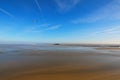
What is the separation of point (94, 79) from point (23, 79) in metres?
3.15

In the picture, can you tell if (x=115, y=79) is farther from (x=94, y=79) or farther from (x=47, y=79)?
(x=47, y=79)

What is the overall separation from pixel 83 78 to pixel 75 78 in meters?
0.37

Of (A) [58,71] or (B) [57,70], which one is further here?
(B) [57,70]

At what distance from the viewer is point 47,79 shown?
213 inches

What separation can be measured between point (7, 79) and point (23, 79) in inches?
27.0

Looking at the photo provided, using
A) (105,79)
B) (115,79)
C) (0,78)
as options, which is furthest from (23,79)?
(115,79)

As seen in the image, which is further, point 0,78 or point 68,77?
point 68,77

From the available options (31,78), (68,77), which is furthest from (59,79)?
(31,78)

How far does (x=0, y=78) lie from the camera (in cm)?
534

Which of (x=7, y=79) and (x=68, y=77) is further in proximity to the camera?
(x=68, y=77)

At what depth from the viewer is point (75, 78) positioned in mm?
5613

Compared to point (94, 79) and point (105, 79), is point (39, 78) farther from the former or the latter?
point (105, 79)

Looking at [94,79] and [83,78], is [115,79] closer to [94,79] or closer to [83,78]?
[94,79]

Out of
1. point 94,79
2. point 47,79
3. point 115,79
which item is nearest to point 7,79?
point 47,79
